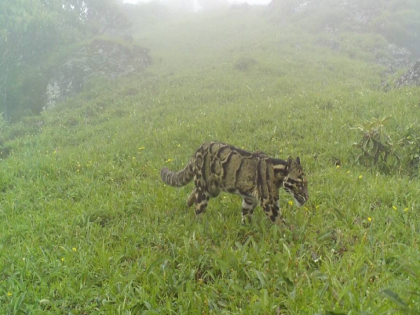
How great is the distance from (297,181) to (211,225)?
1567 mm

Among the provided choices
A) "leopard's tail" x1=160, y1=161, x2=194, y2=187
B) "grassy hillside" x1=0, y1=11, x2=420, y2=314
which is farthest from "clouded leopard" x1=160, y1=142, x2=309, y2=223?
"grassy hillside" x1=0, y1=11, x2=420, y2=314

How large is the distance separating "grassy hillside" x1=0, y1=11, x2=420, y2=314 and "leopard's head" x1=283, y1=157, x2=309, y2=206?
51cm

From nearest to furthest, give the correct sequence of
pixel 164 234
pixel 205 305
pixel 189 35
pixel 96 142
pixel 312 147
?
pixel 205 305, pixel 164 234, pixel 312 147, pixel 96 142, pixel 189 35

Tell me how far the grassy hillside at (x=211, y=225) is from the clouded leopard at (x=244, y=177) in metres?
0.36

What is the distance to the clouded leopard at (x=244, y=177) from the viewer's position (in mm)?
4871

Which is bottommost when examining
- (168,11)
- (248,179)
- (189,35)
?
(248,179)

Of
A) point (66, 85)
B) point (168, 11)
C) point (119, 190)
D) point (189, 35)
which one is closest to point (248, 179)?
point (119, 190)

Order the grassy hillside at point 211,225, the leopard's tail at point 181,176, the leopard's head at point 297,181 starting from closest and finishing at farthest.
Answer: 1. the grassy hillside at point 211,225
2. the leopard's head at point 297,181
3. the leopard's tail at point 181,176

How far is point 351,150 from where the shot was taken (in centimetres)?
765

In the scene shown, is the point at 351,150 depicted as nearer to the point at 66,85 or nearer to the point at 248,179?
the point at 248,179

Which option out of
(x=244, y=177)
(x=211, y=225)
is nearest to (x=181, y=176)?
(x=211, y=225)

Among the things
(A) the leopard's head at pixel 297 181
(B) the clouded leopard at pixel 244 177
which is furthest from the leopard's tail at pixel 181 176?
(A) the leopard's head at pixel 297 181

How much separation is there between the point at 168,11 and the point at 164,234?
56981mm

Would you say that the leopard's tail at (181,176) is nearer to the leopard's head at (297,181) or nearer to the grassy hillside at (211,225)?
the grassy hillside at (211,225)
